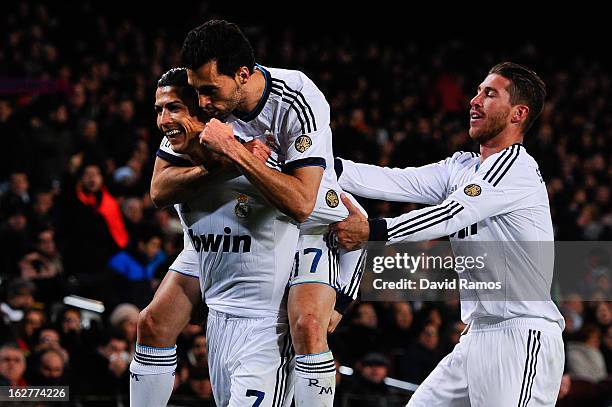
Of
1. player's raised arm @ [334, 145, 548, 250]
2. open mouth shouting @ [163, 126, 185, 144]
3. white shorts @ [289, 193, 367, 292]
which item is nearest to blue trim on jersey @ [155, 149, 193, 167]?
open mouth shouting @ [163, 126, 185, 144]

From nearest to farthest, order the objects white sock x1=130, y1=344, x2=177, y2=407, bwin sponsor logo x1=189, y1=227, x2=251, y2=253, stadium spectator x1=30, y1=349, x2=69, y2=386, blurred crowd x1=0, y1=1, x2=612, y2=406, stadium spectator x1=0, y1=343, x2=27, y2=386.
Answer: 1. bwin sponsor logo x1=189, y1=227, x2=251, y2=253
2. white sock x1=130, y1=344, x2=177, y2=407
3. stadium spectator x1=0, y1=343, x2=27, y2=386
4. stadium spectator x1=30, y1=349, x2=69, y2=386
5. blurred crowd x1=0, y1=1, x2=612, y2=406

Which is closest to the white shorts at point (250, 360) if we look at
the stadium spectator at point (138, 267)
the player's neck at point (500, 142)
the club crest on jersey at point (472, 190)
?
the club crest on jersey at point (472, 190)

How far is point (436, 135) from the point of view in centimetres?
1503

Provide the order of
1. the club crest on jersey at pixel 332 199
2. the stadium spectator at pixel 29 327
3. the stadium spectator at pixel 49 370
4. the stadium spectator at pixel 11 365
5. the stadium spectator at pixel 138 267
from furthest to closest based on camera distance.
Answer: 1. the stadium spectator at pixel 138 267
2. the stadium spectator at pixel 29 327
3. the stadium spectator at pixel 49 370
4. the stadium spectator at pixel 11 365
5. the club crest on jersey at pixel 332 199

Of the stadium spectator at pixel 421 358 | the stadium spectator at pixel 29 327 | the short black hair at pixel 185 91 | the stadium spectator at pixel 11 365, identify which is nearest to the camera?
the short black hair at pixel 185 91

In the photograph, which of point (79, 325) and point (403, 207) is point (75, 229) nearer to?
point (79, 325)

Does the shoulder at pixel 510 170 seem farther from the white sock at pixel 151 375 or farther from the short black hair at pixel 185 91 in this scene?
the white sock at pixel 151 375

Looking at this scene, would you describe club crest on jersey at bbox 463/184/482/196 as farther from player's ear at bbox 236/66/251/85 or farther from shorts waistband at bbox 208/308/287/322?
player's ear at bbox 236/66/251/85

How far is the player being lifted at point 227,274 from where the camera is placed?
446cm

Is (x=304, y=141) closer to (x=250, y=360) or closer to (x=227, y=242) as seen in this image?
(x=227, y=242)

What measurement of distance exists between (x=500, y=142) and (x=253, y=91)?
1.42 m

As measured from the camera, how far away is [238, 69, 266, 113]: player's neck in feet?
14.5

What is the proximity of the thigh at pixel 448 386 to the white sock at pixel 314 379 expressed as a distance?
69cm

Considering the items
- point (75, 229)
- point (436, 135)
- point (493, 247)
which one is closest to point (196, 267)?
point (493, 247)
